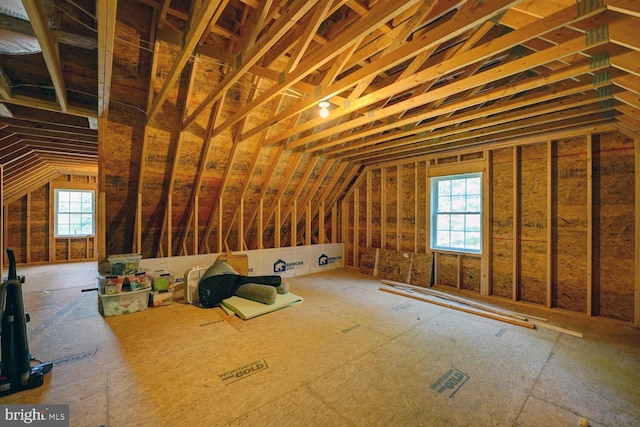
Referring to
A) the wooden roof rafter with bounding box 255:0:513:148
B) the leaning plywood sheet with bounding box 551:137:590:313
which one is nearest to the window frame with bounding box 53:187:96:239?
the wooden roof rafter with bounding box 255:0:513:148

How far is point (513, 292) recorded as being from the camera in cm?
431

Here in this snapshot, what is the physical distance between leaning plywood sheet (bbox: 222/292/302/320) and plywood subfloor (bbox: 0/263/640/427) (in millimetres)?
116

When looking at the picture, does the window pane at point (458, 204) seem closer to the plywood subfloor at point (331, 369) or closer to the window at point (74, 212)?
the plywood subfloor at point (331, 369)

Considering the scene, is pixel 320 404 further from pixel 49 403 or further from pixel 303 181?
pixel 303 181

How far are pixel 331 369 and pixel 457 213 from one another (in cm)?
395

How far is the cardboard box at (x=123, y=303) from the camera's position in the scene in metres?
3.60

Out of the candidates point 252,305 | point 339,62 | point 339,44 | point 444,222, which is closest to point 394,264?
point 444,222

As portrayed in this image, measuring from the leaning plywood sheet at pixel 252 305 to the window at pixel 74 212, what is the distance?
702 cm

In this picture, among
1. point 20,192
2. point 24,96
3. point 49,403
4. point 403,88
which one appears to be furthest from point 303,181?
point 20,192

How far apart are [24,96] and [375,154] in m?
5.06

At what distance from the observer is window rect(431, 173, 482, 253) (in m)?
4.80

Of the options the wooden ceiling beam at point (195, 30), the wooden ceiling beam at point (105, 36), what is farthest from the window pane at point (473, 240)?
the wooden ceiling beam at point (105, 36)
